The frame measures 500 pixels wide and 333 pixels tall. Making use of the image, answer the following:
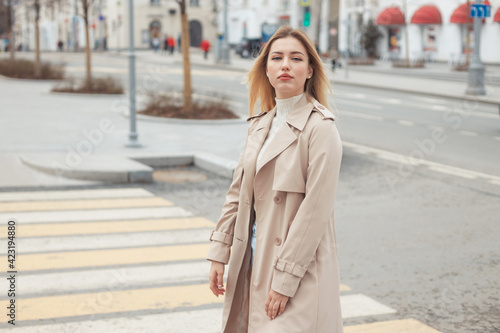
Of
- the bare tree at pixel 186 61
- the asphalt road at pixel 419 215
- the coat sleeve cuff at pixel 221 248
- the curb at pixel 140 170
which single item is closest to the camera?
the coat sleeve cuff at pixel 221 248

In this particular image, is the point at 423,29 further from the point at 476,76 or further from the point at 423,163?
the point at 423,163

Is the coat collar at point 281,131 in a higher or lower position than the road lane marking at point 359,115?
higher

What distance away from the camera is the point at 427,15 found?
48219 millimetres

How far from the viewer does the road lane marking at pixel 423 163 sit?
11328 millimetres

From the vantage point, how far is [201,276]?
639 centimetres

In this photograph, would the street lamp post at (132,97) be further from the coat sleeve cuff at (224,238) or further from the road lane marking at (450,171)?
the coat sleeve cuff at (224,238)

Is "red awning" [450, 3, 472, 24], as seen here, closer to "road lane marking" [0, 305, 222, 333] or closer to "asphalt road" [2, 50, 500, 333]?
"asphalt road" [2, 50, 500, 333]

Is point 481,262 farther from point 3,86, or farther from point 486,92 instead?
point 3,86

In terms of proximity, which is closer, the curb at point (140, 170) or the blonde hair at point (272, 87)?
the blonde hair at point (272, 87)

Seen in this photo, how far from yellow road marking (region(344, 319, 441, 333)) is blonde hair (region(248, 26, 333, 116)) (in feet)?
7.48

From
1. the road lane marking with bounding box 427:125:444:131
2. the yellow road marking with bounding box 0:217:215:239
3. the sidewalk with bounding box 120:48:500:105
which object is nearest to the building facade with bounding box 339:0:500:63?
the sidewalk with bounding box 120:48:500:105

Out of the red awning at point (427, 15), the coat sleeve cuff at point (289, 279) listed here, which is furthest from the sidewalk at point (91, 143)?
the red awning at point (427, 15)

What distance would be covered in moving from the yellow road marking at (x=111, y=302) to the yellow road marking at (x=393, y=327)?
1153mm

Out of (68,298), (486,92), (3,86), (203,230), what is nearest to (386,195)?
(203,230)
